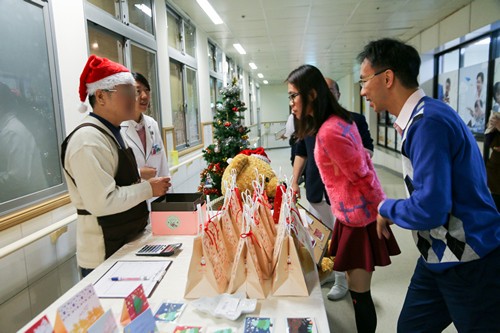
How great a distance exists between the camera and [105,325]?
0.83 meters

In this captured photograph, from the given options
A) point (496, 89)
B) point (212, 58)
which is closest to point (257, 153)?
point (496, 89)

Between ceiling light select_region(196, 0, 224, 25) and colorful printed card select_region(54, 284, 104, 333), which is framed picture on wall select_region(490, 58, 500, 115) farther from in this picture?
colorful printed card select_region(54, 284, 104, 333)

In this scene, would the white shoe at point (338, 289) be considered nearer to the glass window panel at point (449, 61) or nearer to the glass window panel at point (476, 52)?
the glass window panel at point (476, 52)

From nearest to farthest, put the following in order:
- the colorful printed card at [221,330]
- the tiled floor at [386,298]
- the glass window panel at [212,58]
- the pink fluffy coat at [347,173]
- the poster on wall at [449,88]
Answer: the colorful printed card at [221,330] → the pink fluffy coat at [347,173] → the tiled floor at [386,298] → the poster on wall at [449,88] → the glass window panel at [212,58]

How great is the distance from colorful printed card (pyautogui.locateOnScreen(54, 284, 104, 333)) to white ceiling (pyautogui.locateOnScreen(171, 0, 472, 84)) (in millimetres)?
4074

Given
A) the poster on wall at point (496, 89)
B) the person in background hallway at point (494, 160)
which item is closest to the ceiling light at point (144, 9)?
the person in background hallway at point (494, 160)

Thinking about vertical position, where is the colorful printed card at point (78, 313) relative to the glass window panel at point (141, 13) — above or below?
below

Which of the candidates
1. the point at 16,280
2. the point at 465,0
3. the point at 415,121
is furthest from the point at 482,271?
the point at 465,0

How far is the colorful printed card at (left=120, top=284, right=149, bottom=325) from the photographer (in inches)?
35.5

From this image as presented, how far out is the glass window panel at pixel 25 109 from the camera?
1.68m

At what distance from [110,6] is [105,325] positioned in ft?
9.69

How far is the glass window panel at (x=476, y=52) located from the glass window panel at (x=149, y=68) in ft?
14.8

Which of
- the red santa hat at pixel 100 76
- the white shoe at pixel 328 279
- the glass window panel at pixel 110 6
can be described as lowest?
the white shoe at pixel 328 279

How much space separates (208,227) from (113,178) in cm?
54
